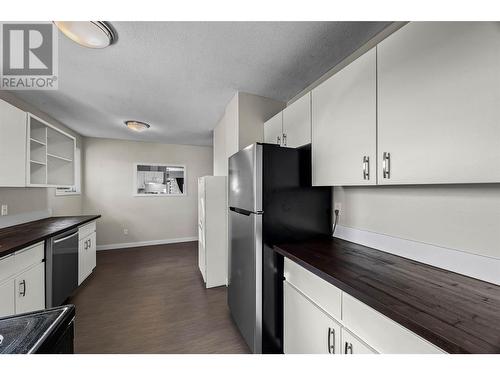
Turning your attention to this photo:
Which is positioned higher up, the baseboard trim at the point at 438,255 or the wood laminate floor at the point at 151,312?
the baseboard trim at the point at 438,255

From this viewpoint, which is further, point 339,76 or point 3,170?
point 3,170

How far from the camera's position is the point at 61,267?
2.10 meters

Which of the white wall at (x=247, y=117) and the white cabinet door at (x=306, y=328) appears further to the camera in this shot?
the white wall at (x=247, y=117)

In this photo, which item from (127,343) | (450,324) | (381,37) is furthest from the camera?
(127,343)

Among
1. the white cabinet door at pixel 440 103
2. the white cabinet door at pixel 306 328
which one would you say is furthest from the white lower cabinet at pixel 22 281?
the white cabinet door at pixel 440 103

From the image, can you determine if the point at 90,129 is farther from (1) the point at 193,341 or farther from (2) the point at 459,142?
(2) the point at 459,142

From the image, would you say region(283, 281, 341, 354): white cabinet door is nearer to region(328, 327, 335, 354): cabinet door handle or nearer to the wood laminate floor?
region(328, 327, 335, 354): cabinet door handle

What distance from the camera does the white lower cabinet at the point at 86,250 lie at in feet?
8.61

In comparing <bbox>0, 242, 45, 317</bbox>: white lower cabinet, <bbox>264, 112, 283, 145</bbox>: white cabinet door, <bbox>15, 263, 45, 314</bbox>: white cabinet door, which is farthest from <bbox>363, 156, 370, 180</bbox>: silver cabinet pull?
<bbox>15, 263, 45, 314</bbox>: white cabinet door

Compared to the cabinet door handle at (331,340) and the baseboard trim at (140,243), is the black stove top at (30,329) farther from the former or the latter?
the baseboard trim at (140,243)

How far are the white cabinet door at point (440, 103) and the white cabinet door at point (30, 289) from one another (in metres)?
2.69

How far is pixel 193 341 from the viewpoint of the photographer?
172 cm
